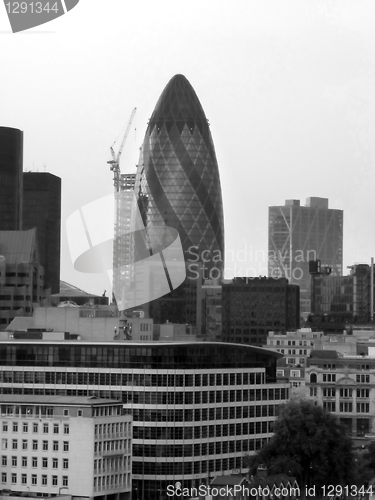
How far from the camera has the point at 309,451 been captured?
4744 inches

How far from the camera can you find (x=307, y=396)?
175250 mm

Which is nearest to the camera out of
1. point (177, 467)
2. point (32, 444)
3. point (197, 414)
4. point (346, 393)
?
point (32, 444)

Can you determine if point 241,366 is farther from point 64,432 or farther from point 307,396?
point 307,396

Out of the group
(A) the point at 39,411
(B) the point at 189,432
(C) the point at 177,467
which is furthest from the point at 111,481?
(B) the point at 189,432

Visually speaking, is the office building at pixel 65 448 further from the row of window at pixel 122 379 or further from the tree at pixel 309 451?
the tree at pixel 309 451

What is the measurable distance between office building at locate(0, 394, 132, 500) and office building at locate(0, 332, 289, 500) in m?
7.21

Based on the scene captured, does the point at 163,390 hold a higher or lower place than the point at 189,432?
higher

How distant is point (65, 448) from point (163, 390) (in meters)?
15.1

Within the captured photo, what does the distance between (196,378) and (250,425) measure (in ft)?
32.5

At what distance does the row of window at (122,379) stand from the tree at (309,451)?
1046 cm

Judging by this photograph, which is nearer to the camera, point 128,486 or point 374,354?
point 128,486

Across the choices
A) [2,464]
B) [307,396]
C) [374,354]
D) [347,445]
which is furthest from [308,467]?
[374,354]

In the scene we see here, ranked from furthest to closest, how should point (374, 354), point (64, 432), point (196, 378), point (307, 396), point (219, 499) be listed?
point (374, 354)
point (307, 396)
point (196, 378)
point (64, 432)
point (219, 499)

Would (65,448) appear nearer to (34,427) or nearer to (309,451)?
(34,427)
